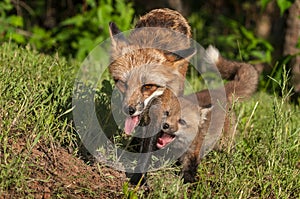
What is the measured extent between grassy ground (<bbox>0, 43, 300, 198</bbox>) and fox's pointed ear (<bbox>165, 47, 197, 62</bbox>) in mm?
951

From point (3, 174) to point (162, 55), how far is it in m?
2.16

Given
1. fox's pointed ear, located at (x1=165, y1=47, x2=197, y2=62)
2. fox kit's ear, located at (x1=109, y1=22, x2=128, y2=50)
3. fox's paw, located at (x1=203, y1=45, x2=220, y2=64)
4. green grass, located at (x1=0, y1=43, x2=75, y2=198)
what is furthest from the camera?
fox's paw, located at (x1=203, y1=45, x2=220, y2=64)

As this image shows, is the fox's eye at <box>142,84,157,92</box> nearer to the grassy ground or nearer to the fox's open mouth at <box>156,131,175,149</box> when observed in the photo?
the fox's open mouth at <box>156,131,175,149</box>

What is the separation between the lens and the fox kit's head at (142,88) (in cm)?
489

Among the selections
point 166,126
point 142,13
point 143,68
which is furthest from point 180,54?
point 142,13

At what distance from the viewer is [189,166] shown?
207 inches

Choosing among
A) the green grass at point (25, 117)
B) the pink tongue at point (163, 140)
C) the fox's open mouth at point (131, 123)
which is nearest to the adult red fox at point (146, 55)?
the fox's open mouth at point (131, 123)

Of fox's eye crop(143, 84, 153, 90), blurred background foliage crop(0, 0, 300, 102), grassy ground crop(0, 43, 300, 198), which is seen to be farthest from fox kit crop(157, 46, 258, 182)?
blurred background foliage crop(0, 0, 300, 102)

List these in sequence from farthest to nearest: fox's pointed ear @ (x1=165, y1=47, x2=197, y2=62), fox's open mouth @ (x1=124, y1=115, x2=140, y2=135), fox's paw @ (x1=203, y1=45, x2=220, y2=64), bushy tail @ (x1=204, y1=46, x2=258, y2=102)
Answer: fox's paw @ (x1=203, y1=45, x2=220, y2=64)
bushy tail @ (x1=204, y1=46, x2=258, y2=102)
fox's pointed ear @ (x1=165, y1=47, x2=197, y2=62)
fox's open mouth @ (x1=124, y1=115, x2=140, y2=135)

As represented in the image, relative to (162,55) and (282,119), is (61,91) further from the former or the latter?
(282,119)

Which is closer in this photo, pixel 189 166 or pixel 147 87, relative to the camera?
pixel 147 87

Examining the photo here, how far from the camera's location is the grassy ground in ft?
14.0

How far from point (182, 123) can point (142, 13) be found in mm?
5925

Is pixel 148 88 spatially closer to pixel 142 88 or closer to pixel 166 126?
pixel 142 88
